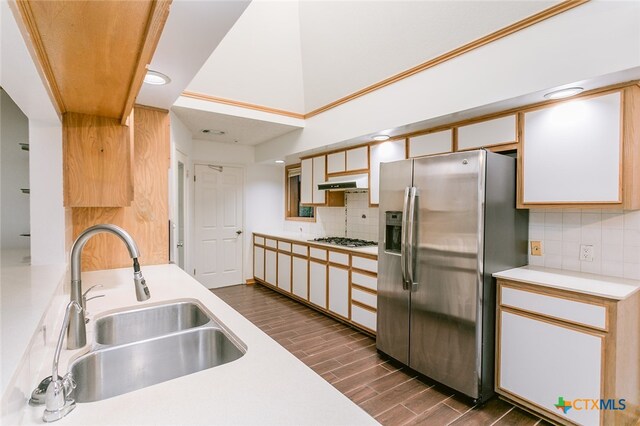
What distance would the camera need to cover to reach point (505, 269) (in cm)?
242

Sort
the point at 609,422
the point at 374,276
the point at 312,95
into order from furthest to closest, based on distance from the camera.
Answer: the point at 312,95 → the point at 374,276 → the point at 609,422

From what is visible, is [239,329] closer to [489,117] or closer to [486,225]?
[486,225]

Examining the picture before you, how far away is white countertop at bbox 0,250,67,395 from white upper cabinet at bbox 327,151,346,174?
10.1 ft

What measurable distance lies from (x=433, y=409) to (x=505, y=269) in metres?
1.15

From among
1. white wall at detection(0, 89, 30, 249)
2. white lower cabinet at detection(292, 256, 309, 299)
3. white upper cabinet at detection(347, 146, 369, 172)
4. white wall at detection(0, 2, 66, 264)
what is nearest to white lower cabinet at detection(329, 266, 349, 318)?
white lower cabinet at detection(292, 256, 309, 299)

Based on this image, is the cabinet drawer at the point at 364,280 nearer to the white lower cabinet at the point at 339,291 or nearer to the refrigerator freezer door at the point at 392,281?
the white lower cabinet at the point at 339,291

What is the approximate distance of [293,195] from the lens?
5.87 metres

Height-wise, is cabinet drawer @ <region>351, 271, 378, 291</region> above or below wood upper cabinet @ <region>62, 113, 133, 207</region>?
below

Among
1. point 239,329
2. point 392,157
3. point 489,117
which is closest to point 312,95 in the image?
point 392,157

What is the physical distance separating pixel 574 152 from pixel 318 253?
2787 millimetres

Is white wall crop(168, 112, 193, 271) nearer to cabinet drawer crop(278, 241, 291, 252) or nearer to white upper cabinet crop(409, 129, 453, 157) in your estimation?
cabinet drawer crop(278, 241, 291, 252)

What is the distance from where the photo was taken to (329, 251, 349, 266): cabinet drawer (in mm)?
3655

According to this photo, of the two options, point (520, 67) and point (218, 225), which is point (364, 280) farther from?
point (218, 225)

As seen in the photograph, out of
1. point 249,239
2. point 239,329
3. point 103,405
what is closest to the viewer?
point 103,405
